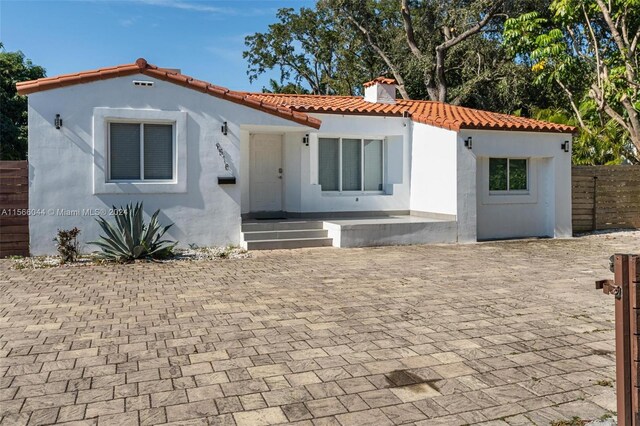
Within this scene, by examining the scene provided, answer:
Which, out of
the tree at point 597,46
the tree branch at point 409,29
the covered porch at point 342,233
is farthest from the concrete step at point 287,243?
the tree branch at point 409,29

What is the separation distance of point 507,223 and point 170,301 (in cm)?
1105

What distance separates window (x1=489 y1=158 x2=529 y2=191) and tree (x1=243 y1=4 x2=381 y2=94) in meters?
17.2

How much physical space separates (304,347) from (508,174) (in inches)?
468

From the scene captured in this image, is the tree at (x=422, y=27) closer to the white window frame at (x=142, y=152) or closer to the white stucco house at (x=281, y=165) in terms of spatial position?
the white stucco house at (x=281, y=165)

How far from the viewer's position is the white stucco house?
11.7 m

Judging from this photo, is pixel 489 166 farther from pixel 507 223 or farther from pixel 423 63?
pixel 423 63

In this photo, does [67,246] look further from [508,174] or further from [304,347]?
[508,174]

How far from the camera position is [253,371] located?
4.58m

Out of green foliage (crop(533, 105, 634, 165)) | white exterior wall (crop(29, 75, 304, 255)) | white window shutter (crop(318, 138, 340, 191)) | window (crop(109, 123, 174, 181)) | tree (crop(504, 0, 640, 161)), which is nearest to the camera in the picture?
white exterior wall (crop(29, 75, 304, 255))

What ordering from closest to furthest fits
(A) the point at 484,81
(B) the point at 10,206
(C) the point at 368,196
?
(B) the point at 10,206
(C) the point at 368,196
(A) the point at 484,81

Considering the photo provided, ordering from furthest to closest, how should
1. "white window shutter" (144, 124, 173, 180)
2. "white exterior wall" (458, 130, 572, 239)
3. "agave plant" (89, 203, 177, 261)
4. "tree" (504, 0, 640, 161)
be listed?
"tree" (504, 0, 640, 161) < "white exterior wall" (458, 130, 572, 239) < "white window shutter" (144, 124, 173, 180) < "agave plant" (89, 203, 177, 261)

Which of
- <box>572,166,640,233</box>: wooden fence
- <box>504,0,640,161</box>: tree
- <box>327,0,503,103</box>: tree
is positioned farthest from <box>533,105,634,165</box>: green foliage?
<box>327,0,503,103</box>: tree

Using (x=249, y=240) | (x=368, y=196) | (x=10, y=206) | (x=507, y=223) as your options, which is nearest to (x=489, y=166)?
(x=507, y=223)

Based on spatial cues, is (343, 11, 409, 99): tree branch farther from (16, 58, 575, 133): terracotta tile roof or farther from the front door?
the front door
